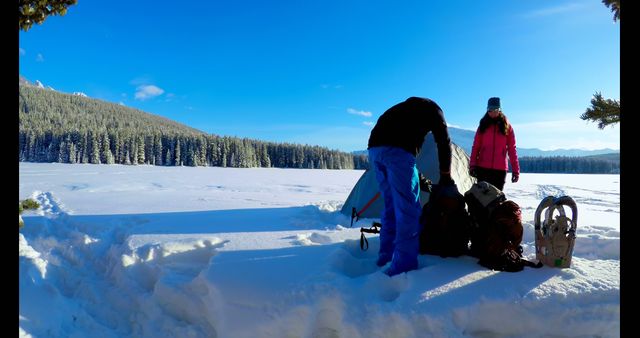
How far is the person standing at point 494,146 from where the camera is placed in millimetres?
4824

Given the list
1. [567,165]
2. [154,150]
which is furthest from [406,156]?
[567,165]

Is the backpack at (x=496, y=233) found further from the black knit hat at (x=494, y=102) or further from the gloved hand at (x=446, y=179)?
the black knit hat at (x=494, y=102)

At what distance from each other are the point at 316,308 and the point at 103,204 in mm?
7856

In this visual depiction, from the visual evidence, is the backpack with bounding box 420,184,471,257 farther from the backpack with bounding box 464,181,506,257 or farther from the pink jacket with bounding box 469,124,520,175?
the pink jacket with bounding box 469,124,520,175

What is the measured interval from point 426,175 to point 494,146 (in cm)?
143

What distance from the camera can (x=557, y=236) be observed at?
3029mm

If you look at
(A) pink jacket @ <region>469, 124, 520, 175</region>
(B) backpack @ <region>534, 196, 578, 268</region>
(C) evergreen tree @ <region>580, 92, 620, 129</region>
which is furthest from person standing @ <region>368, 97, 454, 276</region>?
(C) evergreen tree @ <region>580, 92, 620, 129</region>

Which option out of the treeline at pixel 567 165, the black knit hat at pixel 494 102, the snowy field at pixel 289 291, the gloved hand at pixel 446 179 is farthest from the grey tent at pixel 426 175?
the treeline at pixel 567 165

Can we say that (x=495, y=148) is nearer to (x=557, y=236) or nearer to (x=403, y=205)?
(x=557, y=236)

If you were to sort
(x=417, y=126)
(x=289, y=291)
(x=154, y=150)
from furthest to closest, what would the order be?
(x=154, y=150)
(x=417, y=126)
(x=289, y=291)

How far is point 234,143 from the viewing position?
70.9 meters

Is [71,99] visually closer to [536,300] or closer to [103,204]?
[103,204]

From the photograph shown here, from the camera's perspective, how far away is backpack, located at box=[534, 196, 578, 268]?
3004 millimetres

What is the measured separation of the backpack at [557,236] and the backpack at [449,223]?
0.68m
